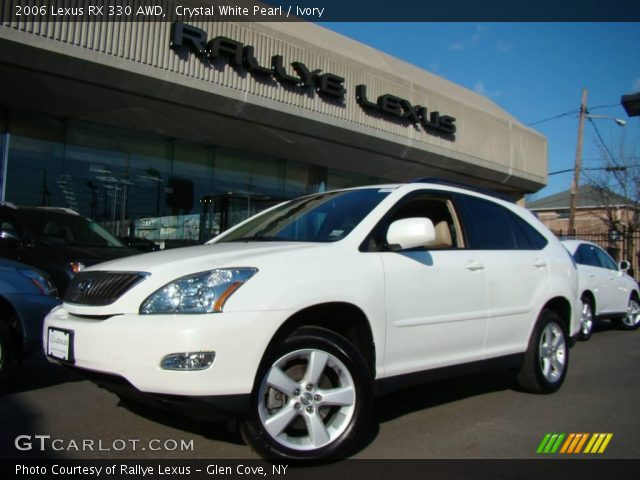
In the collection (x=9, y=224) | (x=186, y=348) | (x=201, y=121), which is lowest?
(x=186, y=348)

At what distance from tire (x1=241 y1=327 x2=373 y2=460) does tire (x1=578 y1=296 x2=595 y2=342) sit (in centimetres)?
695

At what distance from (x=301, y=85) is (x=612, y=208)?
20.4 metres

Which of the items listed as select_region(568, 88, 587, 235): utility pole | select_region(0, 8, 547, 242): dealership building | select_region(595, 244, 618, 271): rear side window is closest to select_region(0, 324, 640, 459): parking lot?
select_region(595, 244, 618, 271): rear side window

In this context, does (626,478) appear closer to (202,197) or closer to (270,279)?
(270,279)

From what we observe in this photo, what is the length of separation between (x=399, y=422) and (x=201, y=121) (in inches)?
371

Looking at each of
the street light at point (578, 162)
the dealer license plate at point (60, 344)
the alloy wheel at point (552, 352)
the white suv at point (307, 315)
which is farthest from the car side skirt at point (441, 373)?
the street light at point (578, 162)

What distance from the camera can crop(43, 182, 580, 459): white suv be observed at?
2.92 meters

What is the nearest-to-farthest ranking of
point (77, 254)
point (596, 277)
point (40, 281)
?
point (40, 281), point (77, 254), point (596, 277)

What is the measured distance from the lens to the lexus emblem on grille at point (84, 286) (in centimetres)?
344

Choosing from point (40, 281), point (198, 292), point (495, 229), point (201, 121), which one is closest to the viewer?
point (198, 292)

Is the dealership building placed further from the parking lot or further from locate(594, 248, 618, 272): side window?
the parking lot

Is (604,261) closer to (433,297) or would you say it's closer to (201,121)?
(433,297)

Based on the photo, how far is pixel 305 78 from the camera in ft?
41.0

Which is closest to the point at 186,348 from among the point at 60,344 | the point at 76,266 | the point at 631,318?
the point at 60,344
